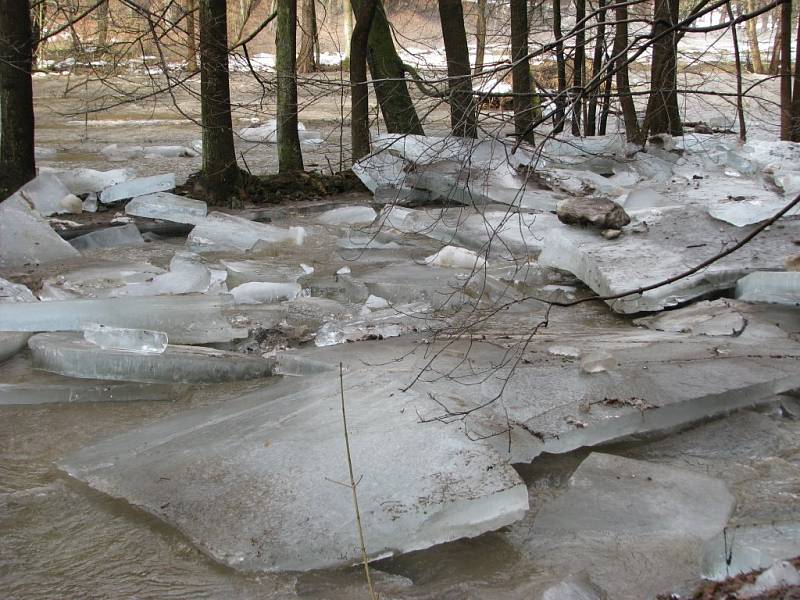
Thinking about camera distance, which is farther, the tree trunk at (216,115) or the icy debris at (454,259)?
the tree trunk at (216,115)

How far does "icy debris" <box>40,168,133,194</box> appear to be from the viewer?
7.84 metres

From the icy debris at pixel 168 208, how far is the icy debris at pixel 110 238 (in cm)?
40

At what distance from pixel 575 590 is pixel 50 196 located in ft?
20.4

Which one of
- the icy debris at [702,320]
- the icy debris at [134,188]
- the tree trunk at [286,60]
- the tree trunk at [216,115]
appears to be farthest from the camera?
the tree trunk at [286,60]

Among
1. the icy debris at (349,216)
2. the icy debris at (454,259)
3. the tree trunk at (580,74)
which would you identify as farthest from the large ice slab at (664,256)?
the icy debris at (349,216)

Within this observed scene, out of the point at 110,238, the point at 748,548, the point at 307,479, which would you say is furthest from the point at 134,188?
the point at 748,548

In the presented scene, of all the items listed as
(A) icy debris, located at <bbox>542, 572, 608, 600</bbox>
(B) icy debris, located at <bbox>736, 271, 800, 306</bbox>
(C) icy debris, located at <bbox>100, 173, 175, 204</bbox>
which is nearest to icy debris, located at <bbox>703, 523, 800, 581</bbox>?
(A) icy debris, located at <bbox>542, 572, 608, 600</bbox>

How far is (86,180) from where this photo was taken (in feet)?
26.1

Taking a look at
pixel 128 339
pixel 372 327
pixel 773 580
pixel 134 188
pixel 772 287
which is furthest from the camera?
pixel 134 188

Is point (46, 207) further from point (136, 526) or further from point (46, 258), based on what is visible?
point (136, 526)

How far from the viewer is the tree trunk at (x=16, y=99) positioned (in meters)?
6.58

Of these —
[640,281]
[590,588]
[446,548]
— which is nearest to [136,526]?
[446,548]

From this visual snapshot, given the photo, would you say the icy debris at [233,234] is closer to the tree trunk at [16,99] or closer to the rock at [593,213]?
the tree trunk at [16,99]

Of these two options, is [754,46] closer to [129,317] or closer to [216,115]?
[216,115]
